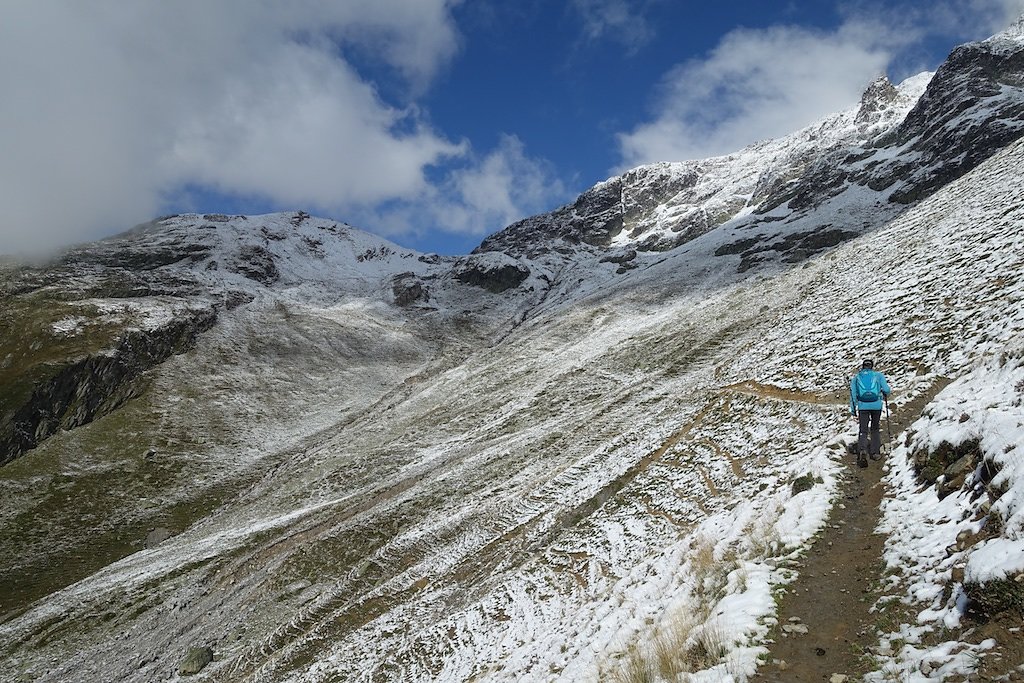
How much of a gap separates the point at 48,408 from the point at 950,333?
7435 centimetres

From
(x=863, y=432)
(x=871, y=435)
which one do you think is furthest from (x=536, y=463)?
(x=871, y=435)

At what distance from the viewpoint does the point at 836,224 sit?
73.6 metres

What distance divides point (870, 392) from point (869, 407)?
0.42 m

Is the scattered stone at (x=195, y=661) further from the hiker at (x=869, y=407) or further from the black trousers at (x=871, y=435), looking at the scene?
the black trousers at (x=871, y=435)

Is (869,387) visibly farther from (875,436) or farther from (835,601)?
(835,601)

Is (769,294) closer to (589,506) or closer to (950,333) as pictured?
(950,333)

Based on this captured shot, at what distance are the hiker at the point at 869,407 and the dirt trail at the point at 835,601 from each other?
184 cm

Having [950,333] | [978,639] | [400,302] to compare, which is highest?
[400,302]

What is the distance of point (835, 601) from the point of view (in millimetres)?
9219

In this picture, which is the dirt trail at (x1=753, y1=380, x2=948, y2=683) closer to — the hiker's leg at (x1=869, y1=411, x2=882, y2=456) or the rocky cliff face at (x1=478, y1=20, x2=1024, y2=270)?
the hiker's leg at (x1=869, y1=411, x2=882, y2=456)

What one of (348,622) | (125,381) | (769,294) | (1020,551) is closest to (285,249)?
(125,381)

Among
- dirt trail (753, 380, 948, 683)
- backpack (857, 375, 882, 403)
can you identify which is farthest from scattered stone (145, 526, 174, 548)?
backpack (857, 375, 882, 403)

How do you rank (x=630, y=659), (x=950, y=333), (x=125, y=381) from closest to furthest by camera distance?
1. (x=630, y=659)
2. (x=950, y=333)
3. (x=125, y=381)

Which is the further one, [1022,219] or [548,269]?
[548,269]
